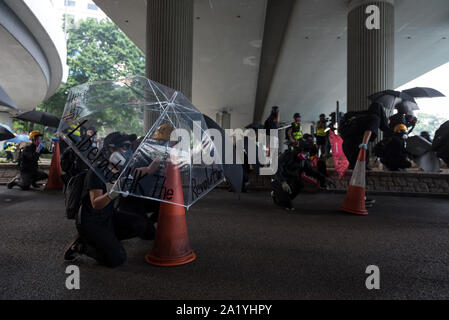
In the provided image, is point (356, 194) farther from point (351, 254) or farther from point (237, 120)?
point (237, 120)

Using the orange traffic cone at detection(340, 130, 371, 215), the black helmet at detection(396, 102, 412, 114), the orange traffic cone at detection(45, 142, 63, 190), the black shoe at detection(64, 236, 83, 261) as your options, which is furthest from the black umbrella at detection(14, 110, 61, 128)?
the black helmet at detection(396, 102, 412, 114)

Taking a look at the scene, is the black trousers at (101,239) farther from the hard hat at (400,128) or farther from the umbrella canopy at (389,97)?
the hard hat at (400,128)

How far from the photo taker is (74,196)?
287 centimetres

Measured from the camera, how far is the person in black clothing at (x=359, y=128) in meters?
5.56

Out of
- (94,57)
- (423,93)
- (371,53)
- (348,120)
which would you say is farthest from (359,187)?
(94,57)

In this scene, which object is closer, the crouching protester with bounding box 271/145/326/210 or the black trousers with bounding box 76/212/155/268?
the black trousers with bounding box 76/212/155/268

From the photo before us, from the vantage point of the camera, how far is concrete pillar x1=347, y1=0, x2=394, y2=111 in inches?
399

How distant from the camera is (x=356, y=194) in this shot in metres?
5.42

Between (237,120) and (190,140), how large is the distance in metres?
37.1

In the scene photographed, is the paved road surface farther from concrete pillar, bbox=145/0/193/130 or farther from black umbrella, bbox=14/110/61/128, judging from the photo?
→ concrete pillar, bbox=145/0/193/130

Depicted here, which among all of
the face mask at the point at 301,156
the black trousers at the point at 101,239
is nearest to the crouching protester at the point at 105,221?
the black trousers at the point at 101,239

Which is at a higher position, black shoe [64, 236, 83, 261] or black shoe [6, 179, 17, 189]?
black shoe [6, 179, 17, 189]

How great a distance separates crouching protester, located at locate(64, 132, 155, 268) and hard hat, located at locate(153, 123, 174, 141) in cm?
19
